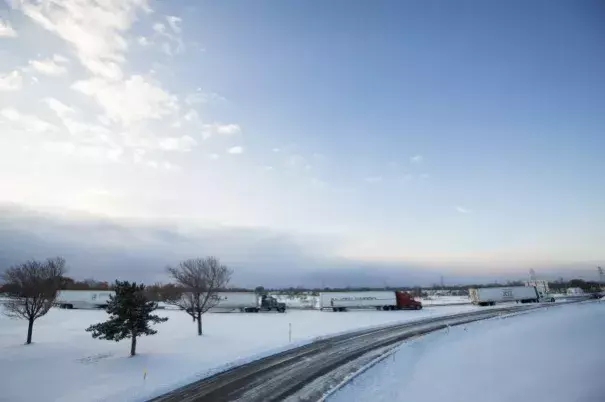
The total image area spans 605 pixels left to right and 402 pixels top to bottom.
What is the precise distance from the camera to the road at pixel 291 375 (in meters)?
15.1

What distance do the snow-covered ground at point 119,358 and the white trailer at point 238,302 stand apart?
2142 cm

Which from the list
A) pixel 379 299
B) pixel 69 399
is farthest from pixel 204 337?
pixel 379 299

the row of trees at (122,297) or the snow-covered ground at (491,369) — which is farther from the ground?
the row of trees at (122,297)

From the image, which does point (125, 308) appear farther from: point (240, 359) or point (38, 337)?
point (38, 337)

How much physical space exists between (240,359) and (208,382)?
5.00 meters

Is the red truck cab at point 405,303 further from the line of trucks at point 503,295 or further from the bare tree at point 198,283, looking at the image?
the bare tree at point 198,283

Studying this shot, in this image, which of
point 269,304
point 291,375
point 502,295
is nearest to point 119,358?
point 291,375

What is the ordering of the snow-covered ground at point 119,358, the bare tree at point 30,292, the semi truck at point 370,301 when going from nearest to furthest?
the snow-covered ground at point 119,358 < the bare tree at point 30,292 < the semi truck at point 370,301

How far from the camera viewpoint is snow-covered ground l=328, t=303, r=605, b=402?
1534cm

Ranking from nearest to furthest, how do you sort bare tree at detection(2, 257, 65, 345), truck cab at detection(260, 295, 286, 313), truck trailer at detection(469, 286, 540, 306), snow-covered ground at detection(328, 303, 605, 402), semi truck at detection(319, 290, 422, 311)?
snow-covered ground at detection(328, 303, 605, 402), bare tree at detection(2, 257, 65, 345), semi truck at detection(319, 290, 422, 311), truck cab at detection(260, 295, 286, 313), truck trailer at detection(469, 286, 540, 306)

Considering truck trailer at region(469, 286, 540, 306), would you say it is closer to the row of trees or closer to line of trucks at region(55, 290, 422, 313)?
line of trucks at region(55, 290, 422, 313)

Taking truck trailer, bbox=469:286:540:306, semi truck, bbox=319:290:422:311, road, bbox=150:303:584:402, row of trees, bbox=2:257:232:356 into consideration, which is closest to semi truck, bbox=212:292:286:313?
semi truck, bbox=319:290:422:311

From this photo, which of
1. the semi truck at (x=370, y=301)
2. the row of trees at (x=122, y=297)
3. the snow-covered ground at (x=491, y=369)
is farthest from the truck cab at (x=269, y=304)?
the snow-covered ground at (x=491, y=369)

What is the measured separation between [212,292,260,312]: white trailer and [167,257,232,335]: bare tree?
17.7 metres
